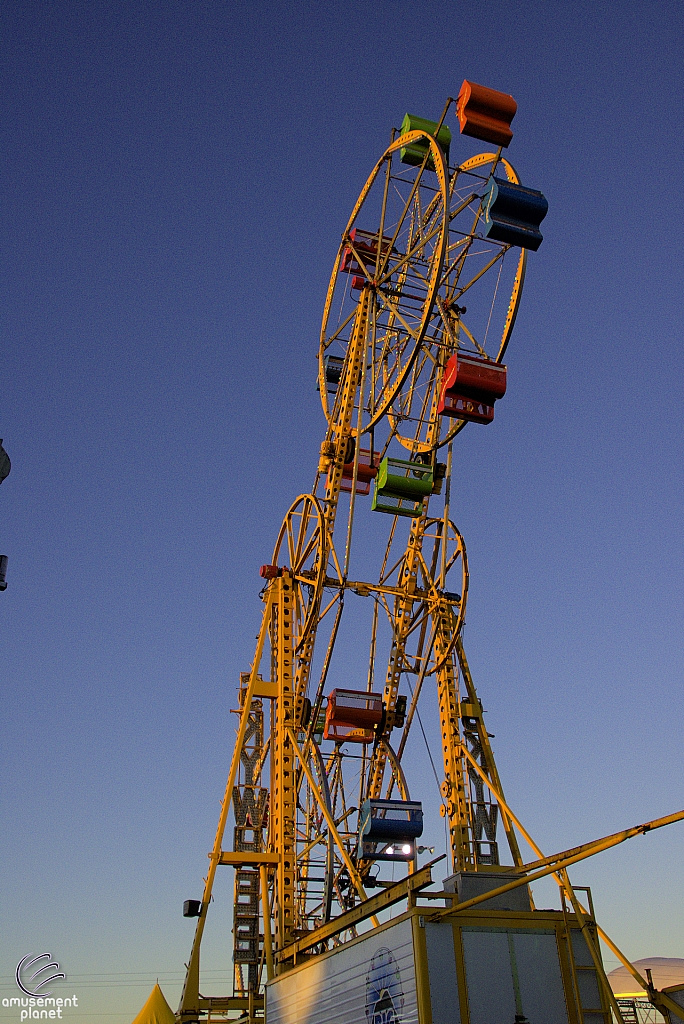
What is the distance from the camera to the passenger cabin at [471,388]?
2233 cm

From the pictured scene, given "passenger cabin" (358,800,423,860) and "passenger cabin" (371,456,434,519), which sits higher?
"passenger cabin" (371,456,434,519)

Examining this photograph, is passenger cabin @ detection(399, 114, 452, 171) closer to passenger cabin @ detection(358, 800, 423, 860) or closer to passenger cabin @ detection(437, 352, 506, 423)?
passenger cabin @ detection(437, 352, 506, 423)

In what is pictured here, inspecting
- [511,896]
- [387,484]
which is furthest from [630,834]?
[387,484]

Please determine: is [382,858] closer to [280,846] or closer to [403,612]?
[280,846]

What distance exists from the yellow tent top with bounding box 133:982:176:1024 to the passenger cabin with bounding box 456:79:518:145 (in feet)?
77.4

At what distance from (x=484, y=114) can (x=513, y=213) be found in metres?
3.56

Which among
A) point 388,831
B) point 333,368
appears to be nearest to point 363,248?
point 333,368

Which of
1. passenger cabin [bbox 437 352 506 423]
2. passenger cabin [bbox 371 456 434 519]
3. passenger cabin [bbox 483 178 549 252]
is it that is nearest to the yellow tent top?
passenger cabin [bbox 371 456 434 519]

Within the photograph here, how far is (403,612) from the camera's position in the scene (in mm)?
30844

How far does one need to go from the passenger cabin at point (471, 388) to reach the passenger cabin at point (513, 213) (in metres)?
2.91

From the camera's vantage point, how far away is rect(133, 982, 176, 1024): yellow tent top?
2419 cm

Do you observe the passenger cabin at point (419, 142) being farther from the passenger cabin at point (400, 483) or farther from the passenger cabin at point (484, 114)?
the passenger cabin at point (400, 483)

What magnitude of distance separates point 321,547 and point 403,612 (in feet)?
11.5

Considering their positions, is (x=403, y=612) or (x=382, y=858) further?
(x=403, y=612)
